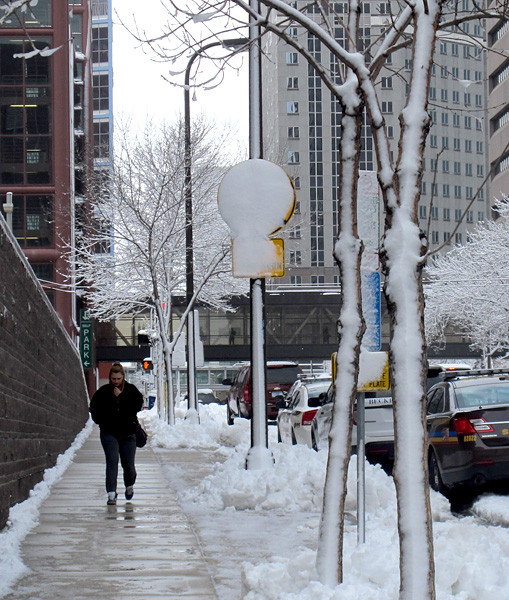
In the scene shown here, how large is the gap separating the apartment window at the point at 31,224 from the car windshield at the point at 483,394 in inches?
1885

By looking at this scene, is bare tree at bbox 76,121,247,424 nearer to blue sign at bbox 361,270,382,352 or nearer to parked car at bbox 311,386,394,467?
parked car at bbox 311,386,394,467

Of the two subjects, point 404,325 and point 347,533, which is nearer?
point 404,325

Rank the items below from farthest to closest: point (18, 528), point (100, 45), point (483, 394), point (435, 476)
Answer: point (100, 45) → point (483, 394) → point (435, 476) → point (18, 528)

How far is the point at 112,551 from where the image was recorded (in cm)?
891

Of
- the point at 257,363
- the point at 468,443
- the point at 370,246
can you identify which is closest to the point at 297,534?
the point at 370,246

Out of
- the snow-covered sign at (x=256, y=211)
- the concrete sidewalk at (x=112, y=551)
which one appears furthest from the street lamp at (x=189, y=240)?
the snow-covered sign at (x=256, y=211)

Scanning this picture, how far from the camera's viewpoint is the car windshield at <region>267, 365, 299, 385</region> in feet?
107

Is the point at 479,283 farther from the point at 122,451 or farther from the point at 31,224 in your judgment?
the point at 122,451

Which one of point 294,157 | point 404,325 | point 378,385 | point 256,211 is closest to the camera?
point 404,325

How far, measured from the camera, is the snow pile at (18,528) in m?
7.70

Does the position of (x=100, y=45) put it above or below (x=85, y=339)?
above

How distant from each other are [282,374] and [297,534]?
22957mm

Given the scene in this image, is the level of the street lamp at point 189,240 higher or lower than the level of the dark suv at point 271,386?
higher

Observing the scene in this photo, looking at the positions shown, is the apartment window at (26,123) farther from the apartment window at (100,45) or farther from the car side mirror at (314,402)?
the apartment window at (100,45)
